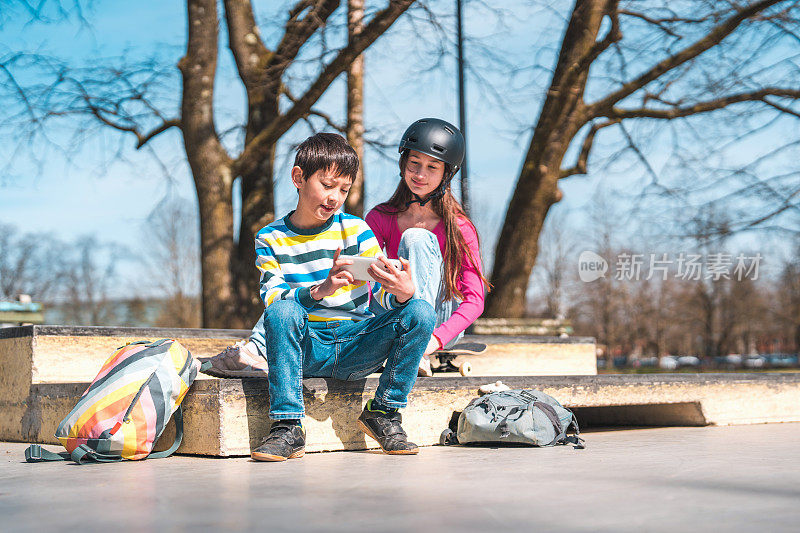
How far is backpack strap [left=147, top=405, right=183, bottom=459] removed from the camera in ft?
12.9

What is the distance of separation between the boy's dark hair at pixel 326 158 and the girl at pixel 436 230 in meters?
0.66

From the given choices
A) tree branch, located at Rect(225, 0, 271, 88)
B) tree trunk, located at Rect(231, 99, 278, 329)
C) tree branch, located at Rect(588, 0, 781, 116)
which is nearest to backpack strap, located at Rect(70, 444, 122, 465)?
tree trunk, located at Rect(231, 99, 278, 329)

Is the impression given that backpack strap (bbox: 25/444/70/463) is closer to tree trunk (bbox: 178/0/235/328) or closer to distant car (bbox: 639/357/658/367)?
tree trunk (bbox: 178/0/235/328)

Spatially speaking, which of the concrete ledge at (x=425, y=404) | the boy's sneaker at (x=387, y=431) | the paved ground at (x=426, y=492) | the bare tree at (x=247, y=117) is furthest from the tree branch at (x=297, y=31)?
the paved ground at (x=426, y=492)

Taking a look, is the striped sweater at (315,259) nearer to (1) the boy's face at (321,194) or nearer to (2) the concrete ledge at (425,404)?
(1) the boy's face at (321,194)

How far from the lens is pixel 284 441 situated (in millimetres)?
3641

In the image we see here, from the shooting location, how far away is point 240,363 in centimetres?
414

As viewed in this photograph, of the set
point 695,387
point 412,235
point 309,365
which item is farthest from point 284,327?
point 695,387

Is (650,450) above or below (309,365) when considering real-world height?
below

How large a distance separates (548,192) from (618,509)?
29.8ft

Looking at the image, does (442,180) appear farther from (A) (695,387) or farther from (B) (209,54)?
(B) (209,54)

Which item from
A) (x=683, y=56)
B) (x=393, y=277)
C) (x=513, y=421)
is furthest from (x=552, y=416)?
(x=683, y=56)

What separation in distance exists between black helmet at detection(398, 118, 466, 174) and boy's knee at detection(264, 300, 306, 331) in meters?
1.49

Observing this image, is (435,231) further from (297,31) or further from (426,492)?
(297,31)
